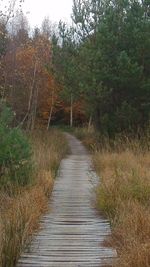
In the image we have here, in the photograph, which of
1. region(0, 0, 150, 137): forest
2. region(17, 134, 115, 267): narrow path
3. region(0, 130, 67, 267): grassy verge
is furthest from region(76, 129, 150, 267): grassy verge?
region(0, 0, 150, 137): forest

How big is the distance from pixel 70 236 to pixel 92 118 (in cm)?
2500

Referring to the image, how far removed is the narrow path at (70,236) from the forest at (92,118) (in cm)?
19

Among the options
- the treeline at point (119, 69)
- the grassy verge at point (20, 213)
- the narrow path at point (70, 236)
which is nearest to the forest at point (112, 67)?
the treeline at point (119, 69)

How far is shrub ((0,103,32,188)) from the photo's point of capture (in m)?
11.5

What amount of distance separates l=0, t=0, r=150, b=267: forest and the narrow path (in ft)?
0.63

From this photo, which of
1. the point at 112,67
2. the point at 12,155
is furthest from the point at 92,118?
the point at 12,155

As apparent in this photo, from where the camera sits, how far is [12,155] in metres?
11.6

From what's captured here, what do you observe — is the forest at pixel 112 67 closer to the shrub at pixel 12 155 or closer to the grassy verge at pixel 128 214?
the shrub at pixel 12 155

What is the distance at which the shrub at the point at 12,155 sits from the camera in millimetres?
11508

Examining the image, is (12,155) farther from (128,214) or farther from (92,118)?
(92,118)

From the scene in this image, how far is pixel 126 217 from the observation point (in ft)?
26.1

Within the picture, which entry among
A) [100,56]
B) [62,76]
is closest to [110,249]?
[100,56]

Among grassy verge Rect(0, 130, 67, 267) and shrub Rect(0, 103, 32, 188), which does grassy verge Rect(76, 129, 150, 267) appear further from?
shrub Rect(0, 103, 32, 188)

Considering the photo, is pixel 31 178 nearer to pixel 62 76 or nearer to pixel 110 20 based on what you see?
pixel 110 20
